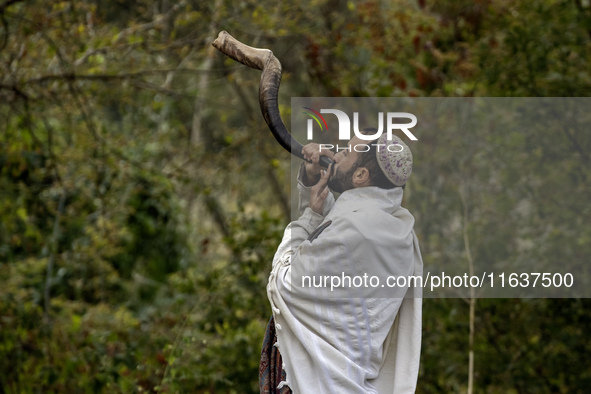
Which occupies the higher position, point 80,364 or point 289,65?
point 289,65

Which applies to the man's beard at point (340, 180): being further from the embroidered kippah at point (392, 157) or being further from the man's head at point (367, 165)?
the embroidered kippah at point (392, 157)

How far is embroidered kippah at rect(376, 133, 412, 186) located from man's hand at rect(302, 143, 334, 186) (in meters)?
0.17

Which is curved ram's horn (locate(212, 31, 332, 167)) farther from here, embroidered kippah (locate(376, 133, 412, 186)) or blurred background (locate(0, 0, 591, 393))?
blurred background (locate(0, 0, 591, 393))

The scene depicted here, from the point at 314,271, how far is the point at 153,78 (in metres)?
5.49

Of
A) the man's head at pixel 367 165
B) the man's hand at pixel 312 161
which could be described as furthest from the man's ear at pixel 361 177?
the man's hand at pixel 312 161

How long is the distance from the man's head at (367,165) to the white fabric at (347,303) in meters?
0.03

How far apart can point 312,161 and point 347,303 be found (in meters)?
0.47

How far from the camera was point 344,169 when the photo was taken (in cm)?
192

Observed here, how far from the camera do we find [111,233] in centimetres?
475

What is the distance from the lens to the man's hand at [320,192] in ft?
6.30

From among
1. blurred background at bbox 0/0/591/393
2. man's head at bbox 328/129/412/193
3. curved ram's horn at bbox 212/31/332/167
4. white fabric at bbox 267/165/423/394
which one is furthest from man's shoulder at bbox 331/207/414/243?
blurred background at bbox 0/0/591/393

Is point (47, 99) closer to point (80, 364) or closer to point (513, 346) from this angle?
point (80, 364)

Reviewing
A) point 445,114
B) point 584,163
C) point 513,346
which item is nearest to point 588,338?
point 513,346

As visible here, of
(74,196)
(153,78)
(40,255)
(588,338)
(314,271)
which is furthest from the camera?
(153,78)
